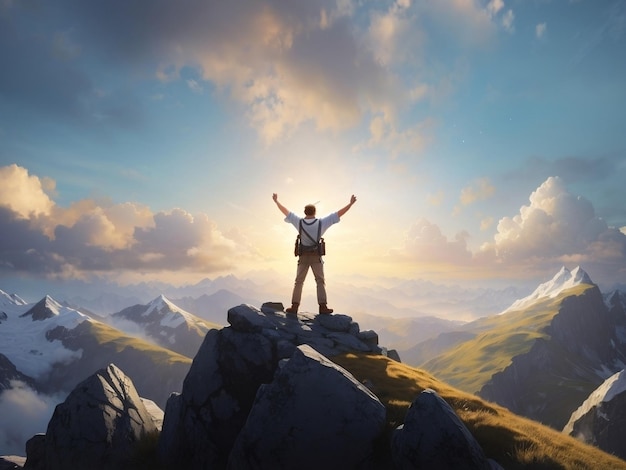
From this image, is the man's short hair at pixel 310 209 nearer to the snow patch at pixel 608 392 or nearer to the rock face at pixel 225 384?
the rock face at pixel 225 384

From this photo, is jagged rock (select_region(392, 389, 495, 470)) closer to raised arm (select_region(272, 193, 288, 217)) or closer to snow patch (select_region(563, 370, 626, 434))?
raised arm (select_region(272, 193, 288, 217))

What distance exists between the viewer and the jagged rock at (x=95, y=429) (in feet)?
44.3

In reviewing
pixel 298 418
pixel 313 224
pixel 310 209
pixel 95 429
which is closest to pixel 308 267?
pixel 313 224

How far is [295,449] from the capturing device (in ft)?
30.3

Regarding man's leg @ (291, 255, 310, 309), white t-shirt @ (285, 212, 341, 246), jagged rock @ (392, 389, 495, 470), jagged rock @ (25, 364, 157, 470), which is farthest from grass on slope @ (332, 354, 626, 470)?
jagged rock @ (25, 364, 157, 470)

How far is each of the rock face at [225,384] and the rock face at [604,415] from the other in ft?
337

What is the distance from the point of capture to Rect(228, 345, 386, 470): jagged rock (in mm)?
9195

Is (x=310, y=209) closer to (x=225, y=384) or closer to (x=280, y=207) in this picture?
(x=280, y=207)

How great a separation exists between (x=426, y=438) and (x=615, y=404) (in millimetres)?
112732

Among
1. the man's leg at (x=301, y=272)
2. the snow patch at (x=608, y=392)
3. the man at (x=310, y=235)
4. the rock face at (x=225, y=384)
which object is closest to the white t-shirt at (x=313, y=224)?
the man at (x=310, y=235)

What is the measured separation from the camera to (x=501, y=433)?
10.0 meters

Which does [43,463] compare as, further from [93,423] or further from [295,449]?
[295,449]

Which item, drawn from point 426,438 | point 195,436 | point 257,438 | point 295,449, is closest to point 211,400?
point 195,436

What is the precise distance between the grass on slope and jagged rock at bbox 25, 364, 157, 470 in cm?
975
